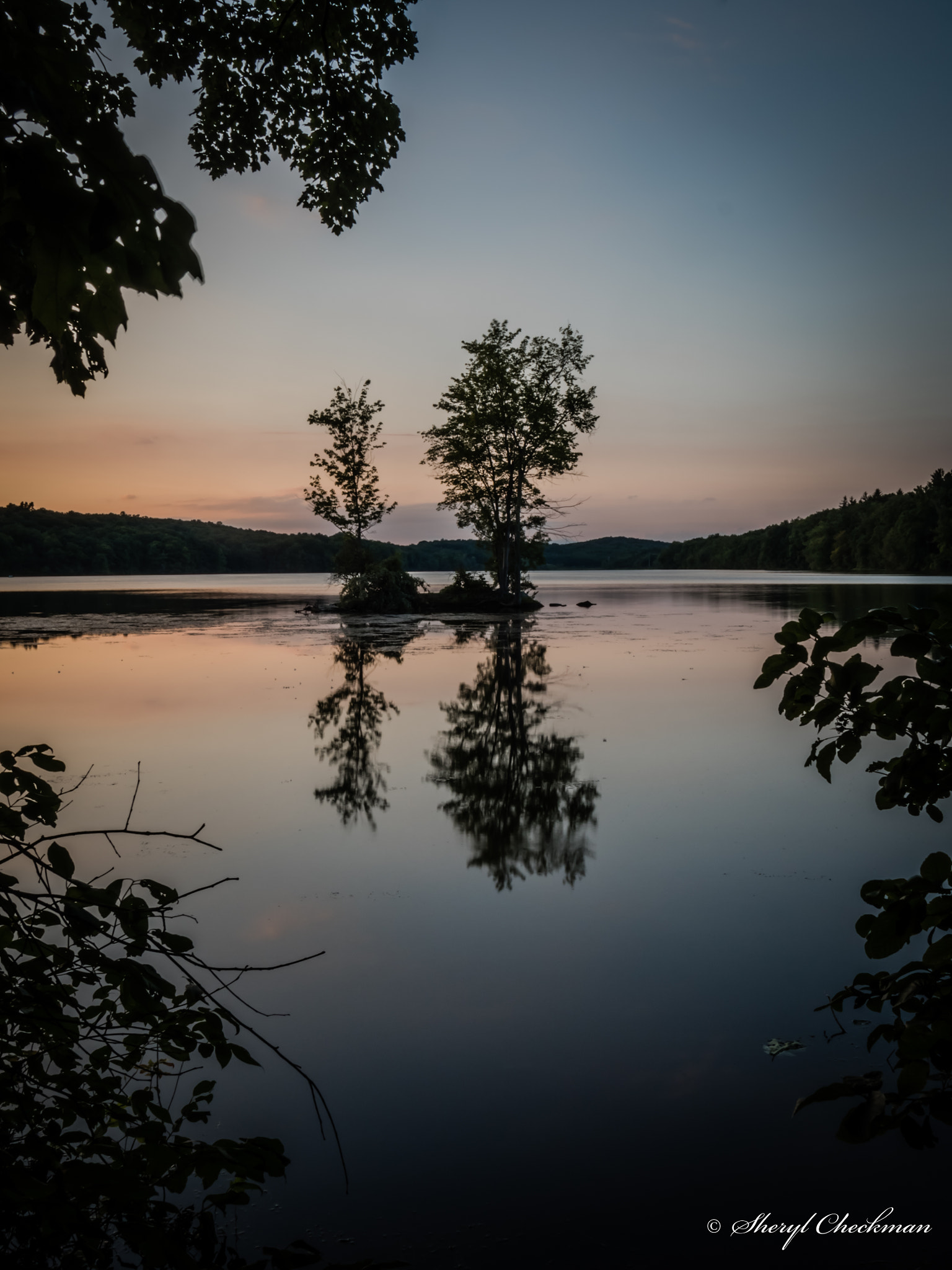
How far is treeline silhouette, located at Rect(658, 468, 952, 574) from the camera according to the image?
114500mm

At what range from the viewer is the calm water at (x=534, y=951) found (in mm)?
2732

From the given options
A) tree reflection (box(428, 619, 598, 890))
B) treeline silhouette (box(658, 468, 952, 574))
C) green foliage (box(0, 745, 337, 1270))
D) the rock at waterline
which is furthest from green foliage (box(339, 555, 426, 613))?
treeline silhouette (box(658, 468, 952, 574))

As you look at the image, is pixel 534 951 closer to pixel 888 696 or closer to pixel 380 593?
pixel 888 696

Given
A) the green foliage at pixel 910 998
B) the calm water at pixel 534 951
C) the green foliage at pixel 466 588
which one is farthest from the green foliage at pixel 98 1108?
the green foliage at pixel 466 588

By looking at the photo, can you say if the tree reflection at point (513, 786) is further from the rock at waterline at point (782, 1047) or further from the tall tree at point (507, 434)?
the tall tree at point (507, 434)

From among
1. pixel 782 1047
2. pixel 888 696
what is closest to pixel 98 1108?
pixel 888 696

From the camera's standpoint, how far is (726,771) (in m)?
A: 8.28

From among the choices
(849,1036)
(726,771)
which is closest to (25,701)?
(726,771)

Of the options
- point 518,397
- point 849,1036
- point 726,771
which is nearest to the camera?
point 849,1036

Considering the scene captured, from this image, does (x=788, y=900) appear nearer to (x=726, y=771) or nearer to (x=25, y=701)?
(x=726, y=771)

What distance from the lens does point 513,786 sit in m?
7.74

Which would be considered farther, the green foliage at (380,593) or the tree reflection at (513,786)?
the green foliage at (380,593)

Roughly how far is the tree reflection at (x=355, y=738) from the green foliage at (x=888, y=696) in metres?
4.78

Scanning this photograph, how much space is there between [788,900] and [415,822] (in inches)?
116
